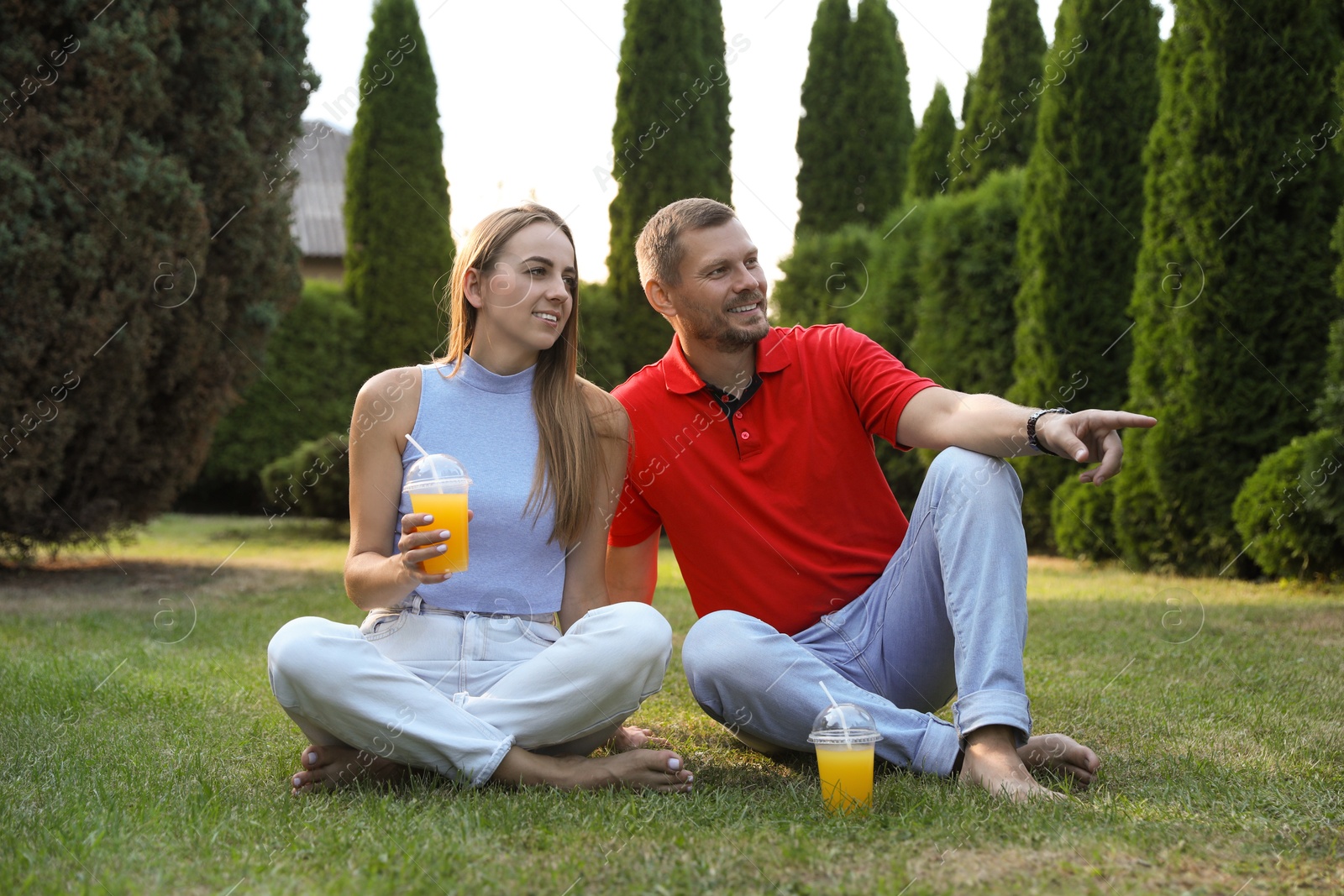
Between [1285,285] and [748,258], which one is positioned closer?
[748,258]

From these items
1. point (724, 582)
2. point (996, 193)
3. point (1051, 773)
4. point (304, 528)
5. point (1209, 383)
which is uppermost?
point (996, 193)

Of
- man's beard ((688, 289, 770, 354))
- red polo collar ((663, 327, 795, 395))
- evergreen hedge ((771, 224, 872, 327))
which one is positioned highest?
evergreen hedge ((771, 224, 872, 327))

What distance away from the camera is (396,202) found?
13.5m

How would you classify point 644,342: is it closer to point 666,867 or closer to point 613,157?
point 613,157

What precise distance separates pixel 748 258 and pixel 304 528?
9.91 m

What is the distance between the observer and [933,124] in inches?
506

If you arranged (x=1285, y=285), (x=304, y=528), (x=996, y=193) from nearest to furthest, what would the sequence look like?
(x=1285, y=285), (x=996, y=193), (x=304, y=528)

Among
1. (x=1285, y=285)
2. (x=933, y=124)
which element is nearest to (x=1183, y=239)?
(x=1285, y=285)

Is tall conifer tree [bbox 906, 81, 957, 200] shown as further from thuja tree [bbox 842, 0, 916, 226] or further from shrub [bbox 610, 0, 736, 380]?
shrub [bbox 610, 0, 736, 380]

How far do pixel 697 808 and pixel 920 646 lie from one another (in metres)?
0.68

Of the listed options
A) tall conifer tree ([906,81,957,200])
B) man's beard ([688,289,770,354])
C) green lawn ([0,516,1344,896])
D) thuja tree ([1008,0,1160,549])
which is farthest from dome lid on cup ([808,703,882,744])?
tall conifer tree ([906,81,957,200])

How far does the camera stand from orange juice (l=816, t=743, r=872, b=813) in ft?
6.91

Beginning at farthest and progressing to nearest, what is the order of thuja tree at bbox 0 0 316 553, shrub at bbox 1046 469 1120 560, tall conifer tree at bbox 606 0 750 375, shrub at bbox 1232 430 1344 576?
tall conifer tree at bbox 606 0 750 375
shrub at bbox 1046 469 1120 560
thuja tree at bbox 0 0 316 553
shrub at bbox 1232 430 1344 576

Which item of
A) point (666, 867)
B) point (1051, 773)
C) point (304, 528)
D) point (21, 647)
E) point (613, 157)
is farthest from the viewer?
point (613, 157)
